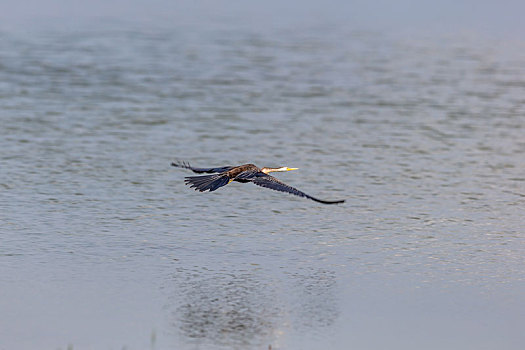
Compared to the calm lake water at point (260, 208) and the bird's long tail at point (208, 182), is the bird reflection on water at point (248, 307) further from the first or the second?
the bird's long tail at point (208, 182)

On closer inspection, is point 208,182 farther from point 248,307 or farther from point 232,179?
point 248,307

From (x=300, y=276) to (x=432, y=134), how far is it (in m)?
8.26

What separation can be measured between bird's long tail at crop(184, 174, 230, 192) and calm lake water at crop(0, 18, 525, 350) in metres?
0.76

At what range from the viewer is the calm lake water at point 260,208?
9.18 meters

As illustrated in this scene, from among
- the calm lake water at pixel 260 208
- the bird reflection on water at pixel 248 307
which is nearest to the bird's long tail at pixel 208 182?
the calm lake water at pixel 260 208

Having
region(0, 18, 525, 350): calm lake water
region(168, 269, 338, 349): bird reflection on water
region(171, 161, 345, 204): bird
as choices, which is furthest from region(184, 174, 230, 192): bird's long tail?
region(168, 269, 338, 349): bird reflection on water

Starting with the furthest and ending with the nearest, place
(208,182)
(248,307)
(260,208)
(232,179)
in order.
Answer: (260,208)
(232,179)
(208,182)
(248,307)

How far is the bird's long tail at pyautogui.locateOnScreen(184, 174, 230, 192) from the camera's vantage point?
1091 cm

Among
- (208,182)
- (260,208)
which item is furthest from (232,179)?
(260,208)

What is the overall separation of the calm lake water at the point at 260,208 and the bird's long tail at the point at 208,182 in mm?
757

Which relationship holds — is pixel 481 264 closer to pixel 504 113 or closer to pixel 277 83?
pixel 504 113

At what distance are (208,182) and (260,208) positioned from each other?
228 centimetres

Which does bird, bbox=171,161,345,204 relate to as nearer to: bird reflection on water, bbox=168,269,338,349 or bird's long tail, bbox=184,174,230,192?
bird's long tail, bbox=184,174,230,192

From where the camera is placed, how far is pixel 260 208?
43.5 feet
